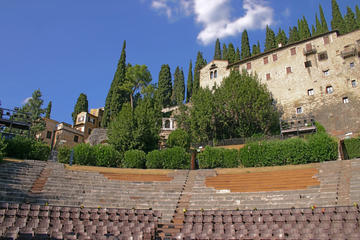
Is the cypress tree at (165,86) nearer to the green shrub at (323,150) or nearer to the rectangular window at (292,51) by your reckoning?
the rectangular window at (292,51)

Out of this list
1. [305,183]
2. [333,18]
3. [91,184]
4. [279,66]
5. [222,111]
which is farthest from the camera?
[333,18]

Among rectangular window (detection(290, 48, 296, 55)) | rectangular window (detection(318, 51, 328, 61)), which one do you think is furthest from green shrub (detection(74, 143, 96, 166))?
rectangular window (detection(318, 51, 328, 61))

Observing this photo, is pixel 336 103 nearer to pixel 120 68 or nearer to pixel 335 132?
pixel 335 132

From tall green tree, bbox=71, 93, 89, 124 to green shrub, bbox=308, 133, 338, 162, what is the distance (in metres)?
50.6

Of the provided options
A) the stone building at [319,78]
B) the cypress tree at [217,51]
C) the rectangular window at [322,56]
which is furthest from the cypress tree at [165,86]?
the rectangular window at [322,56]

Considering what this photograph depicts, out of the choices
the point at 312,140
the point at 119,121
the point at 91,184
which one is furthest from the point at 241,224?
the point at 119,121

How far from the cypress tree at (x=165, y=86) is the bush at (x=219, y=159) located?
117 feet

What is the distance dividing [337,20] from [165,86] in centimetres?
3959

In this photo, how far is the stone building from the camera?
4025 centimetres

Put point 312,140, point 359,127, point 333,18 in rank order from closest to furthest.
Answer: point 312,140 < point 359,127 < point 333,18

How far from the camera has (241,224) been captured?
597 inches

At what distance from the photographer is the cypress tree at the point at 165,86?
6352 cm

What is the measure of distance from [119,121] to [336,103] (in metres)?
31.2

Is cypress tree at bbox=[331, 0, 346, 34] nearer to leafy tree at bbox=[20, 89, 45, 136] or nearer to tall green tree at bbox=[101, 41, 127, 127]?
tall green tree at bbox=[101, 41, 127, 127]
